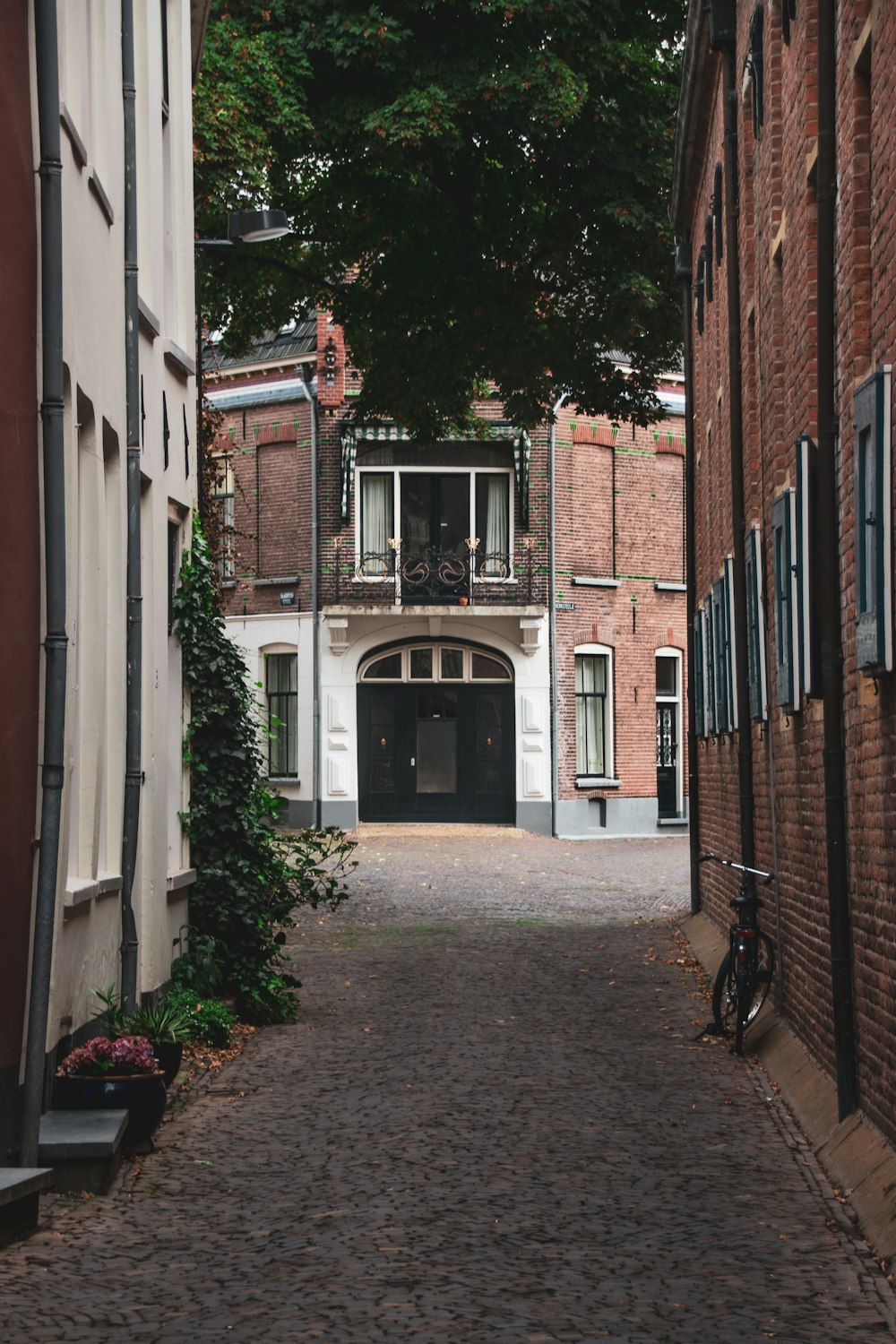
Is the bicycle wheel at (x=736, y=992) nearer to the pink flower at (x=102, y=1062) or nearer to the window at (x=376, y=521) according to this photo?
the pink flower at (x=102, y=1062)

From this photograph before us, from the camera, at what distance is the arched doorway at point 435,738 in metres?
35.1

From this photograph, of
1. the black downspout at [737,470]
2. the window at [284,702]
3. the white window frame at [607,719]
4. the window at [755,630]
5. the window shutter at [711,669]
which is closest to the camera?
the window at [755,630]

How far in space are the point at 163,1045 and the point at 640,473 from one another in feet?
92.2

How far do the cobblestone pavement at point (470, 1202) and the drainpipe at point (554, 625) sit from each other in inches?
803

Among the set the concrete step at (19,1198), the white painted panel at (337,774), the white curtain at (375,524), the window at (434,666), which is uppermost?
the white curtain at (375,524)

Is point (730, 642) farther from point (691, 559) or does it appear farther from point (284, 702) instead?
point (284, 702)

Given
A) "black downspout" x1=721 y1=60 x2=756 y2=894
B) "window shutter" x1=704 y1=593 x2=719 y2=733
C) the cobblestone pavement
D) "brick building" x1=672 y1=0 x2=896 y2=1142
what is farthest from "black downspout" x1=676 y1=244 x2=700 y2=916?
the cobblestone pavement

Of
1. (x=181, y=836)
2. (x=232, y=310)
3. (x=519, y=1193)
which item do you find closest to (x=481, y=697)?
(x=232, y=310)

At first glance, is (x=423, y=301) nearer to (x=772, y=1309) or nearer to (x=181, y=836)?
(x=181, y=836)

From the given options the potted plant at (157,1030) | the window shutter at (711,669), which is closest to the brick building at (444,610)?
the window shutter at (711,669)

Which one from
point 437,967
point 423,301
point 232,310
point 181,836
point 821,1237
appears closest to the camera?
point 821,1237

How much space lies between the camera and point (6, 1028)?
734cm

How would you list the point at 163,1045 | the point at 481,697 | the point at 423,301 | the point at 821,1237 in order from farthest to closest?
the point at 481,697 < the point at 423,301 < the point at 163,1045 < the point at 821,1237

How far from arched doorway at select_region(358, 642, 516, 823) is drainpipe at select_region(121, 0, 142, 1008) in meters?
24.0
